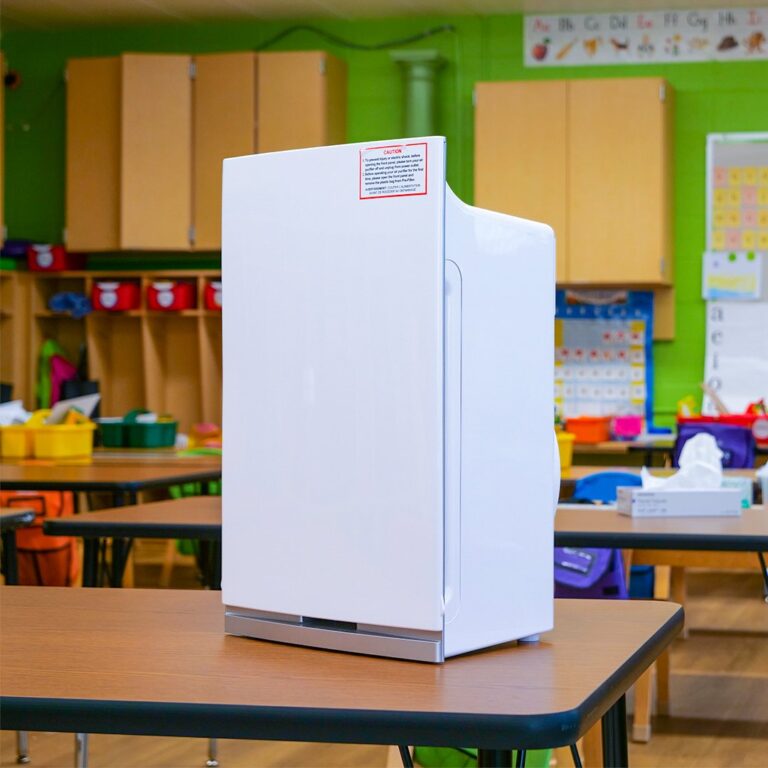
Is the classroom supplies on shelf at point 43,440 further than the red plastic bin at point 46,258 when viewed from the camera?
No

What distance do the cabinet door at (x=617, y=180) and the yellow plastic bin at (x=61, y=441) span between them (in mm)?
2983

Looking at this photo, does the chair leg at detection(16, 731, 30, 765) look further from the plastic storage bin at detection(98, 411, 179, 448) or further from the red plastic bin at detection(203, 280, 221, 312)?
the red plastic bin at detection(203, 280, 221, 312)

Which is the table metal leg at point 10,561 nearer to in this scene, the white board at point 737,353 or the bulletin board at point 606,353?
the bulletin board at point 606,353

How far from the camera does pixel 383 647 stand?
1022 millimetres

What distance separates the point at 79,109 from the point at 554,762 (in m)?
5.31

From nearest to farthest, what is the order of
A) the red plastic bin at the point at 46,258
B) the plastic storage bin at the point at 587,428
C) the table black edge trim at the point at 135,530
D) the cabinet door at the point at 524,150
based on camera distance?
the table black edge trim at the point at 135,530 → the plastic storage bin at the point at 587,428 → the cabinet door at the point at 524,150 → the red plastic bin at the point at 46,258

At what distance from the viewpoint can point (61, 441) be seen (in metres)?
4.10

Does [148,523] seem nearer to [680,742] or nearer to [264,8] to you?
[680,742]

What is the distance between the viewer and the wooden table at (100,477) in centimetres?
312

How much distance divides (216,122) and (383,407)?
5.92 m

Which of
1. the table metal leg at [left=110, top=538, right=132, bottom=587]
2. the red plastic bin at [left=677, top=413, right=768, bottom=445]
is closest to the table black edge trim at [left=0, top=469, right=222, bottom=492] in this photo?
the table metal leg at [left=110, top=538, right=132, bottom=587]

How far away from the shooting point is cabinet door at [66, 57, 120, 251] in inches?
270

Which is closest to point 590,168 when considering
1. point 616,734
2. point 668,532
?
point 668,532

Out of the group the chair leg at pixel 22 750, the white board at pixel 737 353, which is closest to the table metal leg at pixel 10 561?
the chair leg at pixel 22 750
